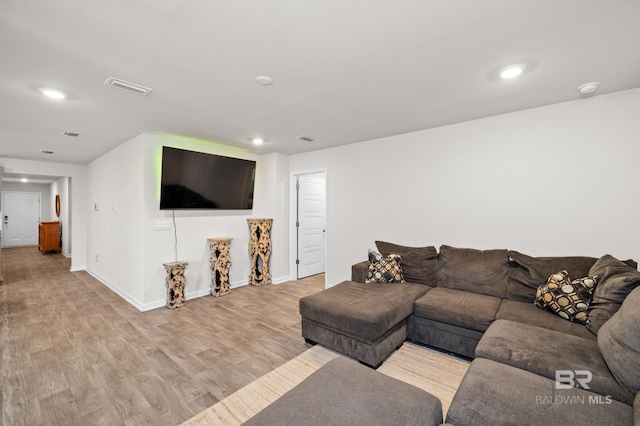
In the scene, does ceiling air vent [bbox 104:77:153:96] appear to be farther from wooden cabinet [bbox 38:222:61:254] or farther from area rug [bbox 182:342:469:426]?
wooden cabinet [bbox 38:222:61:254]

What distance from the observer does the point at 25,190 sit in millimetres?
9555

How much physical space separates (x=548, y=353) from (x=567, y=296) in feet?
2.87

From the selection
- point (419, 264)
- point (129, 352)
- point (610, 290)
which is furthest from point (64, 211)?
point (610, 290)

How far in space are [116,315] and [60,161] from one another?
14.5ft

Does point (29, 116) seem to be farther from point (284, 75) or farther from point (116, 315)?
point (284, 75)

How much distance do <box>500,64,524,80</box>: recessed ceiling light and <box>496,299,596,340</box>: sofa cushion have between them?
6.57ft

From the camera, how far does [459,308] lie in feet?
8.18

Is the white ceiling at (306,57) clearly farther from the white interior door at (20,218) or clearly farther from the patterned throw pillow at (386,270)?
the white interior door at (20,218)

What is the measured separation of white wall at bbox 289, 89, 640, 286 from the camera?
2533 mm

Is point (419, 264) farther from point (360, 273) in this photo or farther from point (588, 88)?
point (588, 88)

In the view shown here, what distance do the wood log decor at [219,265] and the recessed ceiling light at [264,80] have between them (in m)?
2.81

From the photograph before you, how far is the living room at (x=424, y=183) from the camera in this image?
251 centimetres

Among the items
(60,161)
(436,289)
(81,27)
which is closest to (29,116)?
(81,27)

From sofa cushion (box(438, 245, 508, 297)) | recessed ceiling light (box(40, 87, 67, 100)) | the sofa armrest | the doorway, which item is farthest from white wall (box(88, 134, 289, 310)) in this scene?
sofa cushion (box(438, 245, 508, 297))
